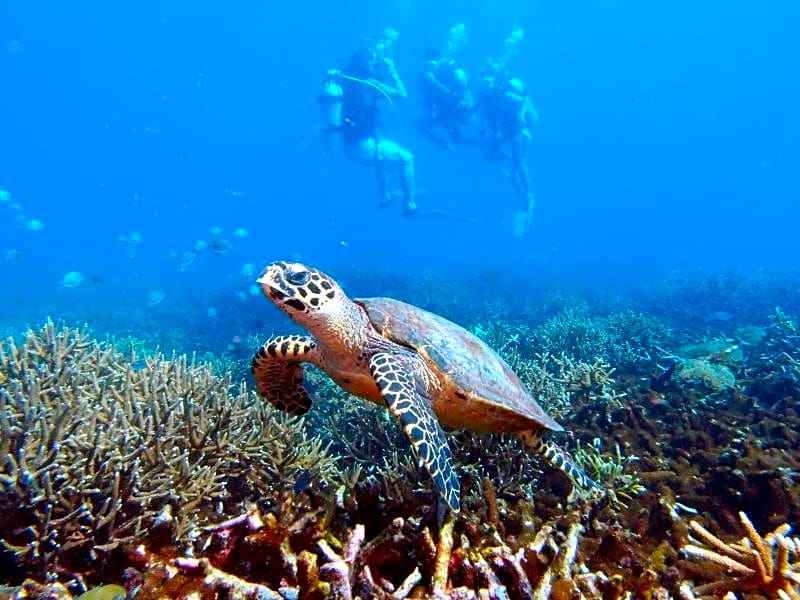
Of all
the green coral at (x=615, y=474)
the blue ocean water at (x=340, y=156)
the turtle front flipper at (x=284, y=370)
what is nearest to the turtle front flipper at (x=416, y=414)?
the turtle front flipper at (x=284, y=370)

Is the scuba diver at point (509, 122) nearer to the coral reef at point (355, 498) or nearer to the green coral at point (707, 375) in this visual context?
the green coral at point (707, 375)

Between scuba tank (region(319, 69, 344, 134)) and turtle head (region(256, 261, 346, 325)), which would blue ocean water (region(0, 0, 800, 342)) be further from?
turtle head (region(256, 261, 346, 325))

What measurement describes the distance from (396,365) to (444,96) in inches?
943

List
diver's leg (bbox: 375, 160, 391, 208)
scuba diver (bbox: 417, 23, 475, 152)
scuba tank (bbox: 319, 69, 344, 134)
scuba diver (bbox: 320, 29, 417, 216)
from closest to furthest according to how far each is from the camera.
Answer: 1. scuba tank (bbox: 319, 69, 344, 134)
2. scuba diver (bbox: 320, 29, 417, 216)
3. diver's leg (bbox: 375, 160, 391, 208)
4. scuba diver (bbox: 417, 23, 475, 152)

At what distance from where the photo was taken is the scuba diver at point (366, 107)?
2006cm

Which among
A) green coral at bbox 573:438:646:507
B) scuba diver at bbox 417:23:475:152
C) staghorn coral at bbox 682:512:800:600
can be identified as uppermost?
scuba diver at bbox 417:23:475:152

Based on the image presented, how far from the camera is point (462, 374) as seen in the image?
11.7 feet

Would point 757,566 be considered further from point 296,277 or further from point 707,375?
point 707,375

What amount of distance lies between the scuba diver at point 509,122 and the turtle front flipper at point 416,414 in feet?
79.9

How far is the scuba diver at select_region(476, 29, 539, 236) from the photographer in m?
23.8

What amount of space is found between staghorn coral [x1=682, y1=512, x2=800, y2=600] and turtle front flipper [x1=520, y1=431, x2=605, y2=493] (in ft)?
4.22

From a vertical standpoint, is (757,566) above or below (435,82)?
below

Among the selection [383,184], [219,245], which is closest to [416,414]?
[219,245]

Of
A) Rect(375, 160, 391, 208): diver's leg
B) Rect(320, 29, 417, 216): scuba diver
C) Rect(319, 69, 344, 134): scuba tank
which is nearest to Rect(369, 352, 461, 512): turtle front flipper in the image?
Rect(320, 29, 417, 216): scuba diver
